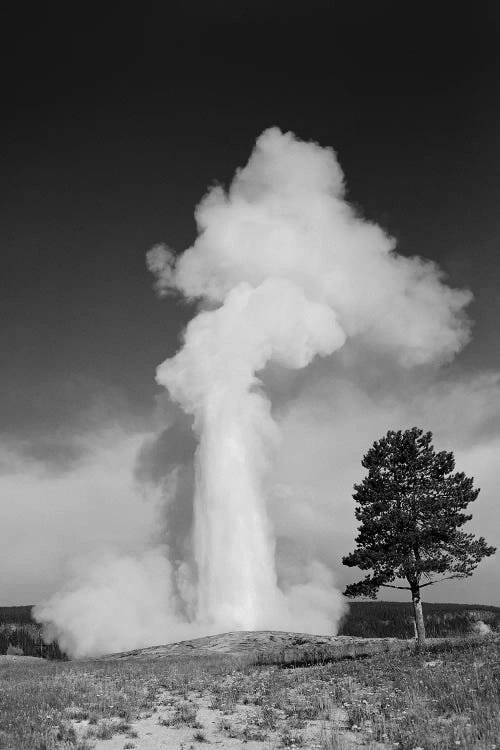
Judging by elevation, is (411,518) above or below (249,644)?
above

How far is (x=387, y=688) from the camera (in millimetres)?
15625

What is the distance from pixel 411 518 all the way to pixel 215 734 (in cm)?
1754

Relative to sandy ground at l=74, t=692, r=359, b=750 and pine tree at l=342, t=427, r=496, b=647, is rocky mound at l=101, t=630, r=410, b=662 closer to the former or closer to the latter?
pine tree at l=342, t=427, r=496, b=647

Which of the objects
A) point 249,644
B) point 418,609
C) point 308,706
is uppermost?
point 418,609

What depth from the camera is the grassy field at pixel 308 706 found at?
1070 cm

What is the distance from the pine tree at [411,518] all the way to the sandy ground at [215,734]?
14194 millimetres

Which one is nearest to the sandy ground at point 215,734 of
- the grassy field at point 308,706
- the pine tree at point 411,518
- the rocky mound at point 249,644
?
the grassy field at point 308,706

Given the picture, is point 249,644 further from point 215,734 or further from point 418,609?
point 215,734

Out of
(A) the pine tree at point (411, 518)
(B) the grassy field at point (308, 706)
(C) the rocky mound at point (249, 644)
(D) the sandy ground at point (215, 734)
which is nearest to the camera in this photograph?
(B) the grassy field at point (308, 706)

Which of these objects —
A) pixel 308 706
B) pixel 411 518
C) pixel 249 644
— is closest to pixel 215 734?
pixel 308 706

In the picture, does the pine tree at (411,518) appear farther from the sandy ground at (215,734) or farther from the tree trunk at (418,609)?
the sandy ground at (215,734)

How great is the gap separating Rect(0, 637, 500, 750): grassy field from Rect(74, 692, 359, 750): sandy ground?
0.22ft

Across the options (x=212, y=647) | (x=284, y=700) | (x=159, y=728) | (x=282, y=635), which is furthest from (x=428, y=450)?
(x=282, y=635)

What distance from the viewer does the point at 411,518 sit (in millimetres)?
26750
